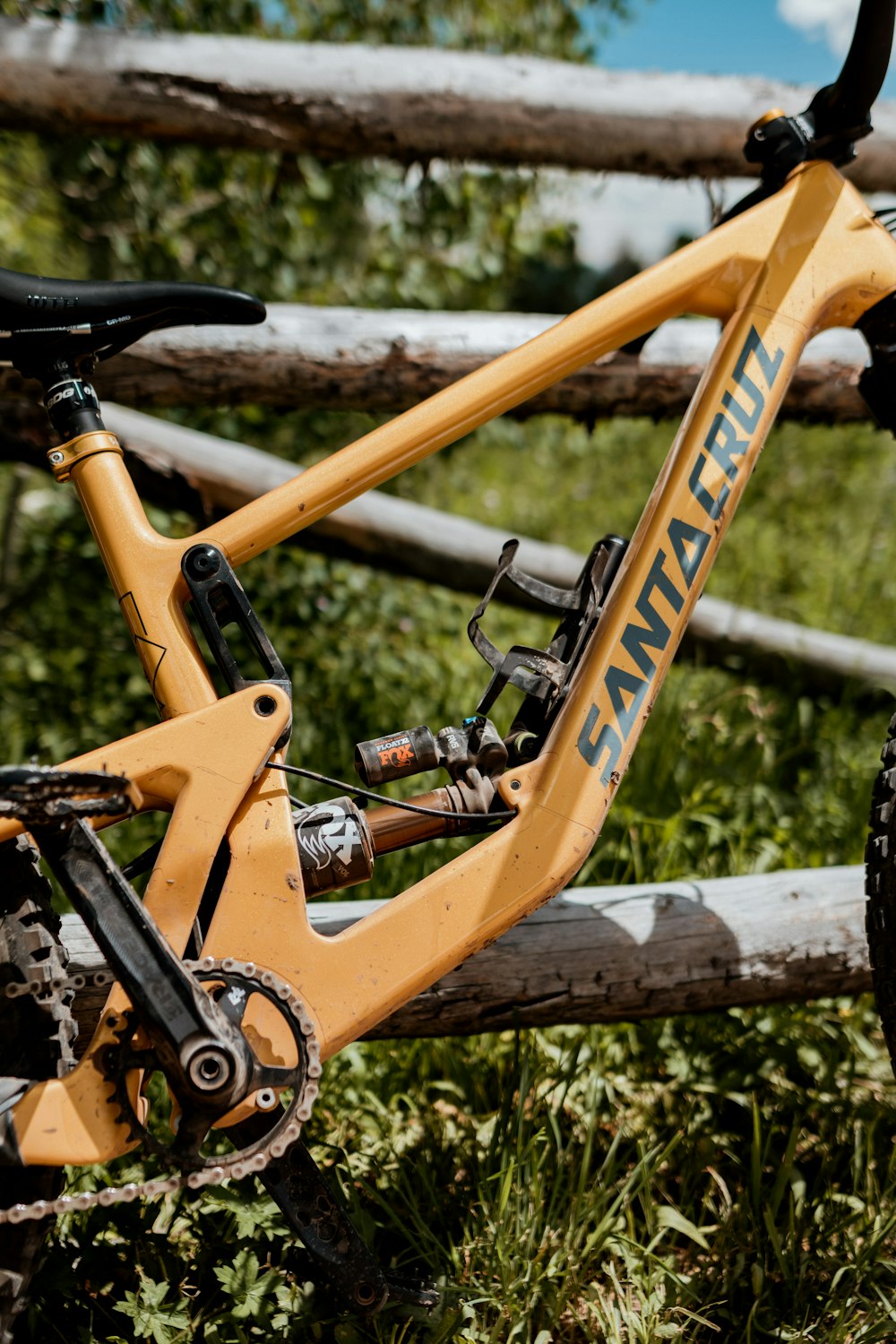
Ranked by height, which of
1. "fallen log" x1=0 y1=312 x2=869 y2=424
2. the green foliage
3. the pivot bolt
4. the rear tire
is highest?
the green foliage

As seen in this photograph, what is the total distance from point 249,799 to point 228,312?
81 centimetres

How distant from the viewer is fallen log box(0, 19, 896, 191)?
2510mm

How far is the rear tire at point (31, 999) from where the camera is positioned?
1.29 m

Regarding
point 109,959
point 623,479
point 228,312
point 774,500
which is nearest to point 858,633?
point 774,500

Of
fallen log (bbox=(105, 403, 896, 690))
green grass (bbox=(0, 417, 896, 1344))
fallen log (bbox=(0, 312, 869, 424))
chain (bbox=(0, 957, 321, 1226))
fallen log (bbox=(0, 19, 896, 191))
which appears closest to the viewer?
chain (bbox=(0, 957, 321, 1226))

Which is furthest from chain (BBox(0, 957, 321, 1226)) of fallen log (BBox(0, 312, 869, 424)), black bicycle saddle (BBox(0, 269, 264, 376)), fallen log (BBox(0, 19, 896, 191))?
fallen log (BBox(0, 19, 896, 191))

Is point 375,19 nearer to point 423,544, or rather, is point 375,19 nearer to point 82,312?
point 423,544

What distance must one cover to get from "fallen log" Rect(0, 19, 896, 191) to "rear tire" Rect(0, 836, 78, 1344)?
2115mm

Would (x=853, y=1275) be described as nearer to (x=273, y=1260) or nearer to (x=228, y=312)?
(x=273, y=1260)

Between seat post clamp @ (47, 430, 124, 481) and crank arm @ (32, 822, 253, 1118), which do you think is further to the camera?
seat post clamp @ (47, 430, 124, 481)

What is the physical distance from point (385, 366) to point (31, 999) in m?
1.73

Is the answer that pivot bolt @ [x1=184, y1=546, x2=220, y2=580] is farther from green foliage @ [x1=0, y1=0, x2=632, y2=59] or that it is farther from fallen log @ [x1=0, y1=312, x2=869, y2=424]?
green foliage @ [x1=0, y1=0, x2=632, y2=59]

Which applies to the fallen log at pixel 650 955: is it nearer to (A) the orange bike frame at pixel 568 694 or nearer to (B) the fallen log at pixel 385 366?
(A) the orange bike frame at pixel 568 694

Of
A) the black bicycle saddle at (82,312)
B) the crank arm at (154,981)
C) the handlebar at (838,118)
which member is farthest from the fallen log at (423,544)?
the crank arm at (154,981)
